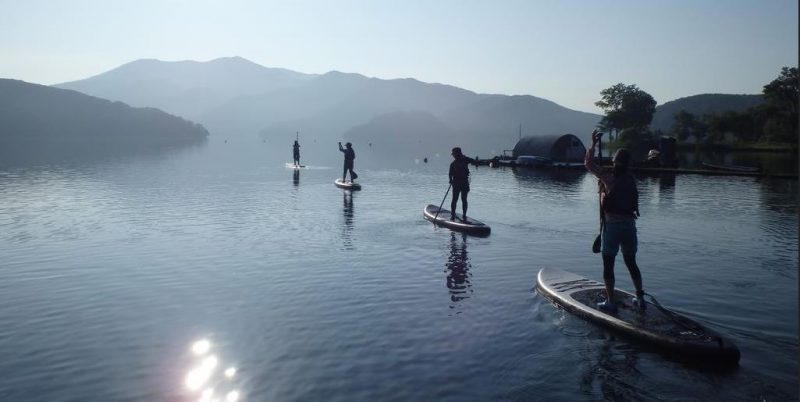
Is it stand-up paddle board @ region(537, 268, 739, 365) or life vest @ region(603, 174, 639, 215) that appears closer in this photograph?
stand-up paddle board @ region(537, 268, 739, 365)

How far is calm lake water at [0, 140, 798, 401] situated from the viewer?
8852 mm

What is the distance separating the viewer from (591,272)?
16422 mm

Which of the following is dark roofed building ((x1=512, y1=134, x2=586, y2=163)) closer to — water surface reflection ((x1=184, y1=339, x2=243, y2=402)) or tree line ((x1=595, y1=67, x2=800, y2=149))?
tree line ((x1=595, y1=67, x2=800, y2=149))

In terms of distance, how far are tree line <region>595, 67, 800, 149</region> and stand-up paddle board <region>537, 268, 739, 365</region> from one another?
108547mm

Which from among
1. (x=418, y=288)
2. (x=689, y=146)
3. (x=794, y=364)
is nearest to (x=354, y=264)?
(x=418, y=288)

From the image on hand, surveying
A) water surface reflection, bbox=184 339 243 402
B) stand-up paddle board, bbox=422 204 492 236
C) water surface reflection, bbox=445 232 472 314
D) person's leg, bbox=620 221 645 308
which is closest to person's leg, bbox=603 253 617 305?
person's leg, bbox=620 221 645 308

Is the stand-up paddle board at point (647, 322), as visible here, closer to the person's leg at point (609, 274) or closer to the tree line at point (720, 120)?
the person's leg at point (609, 274)

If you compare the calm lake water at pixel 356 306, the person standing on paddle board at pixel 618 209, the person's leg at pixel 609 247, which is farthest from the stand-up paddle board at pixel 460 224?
the person standing on paddle board at pixel 618 209

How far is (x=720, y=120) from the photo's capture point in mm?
126375

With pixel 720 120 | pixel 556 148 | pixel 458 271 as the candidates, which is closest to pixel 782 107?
pixel 720 120

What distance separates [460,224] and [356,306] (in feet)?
34.7

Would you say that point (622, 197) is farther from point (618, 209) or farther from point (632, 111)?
point (632, 111)

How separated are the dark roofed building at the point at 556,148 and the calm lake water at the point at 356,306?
46.6m

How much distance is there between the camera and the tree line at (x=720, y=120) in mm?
112625
